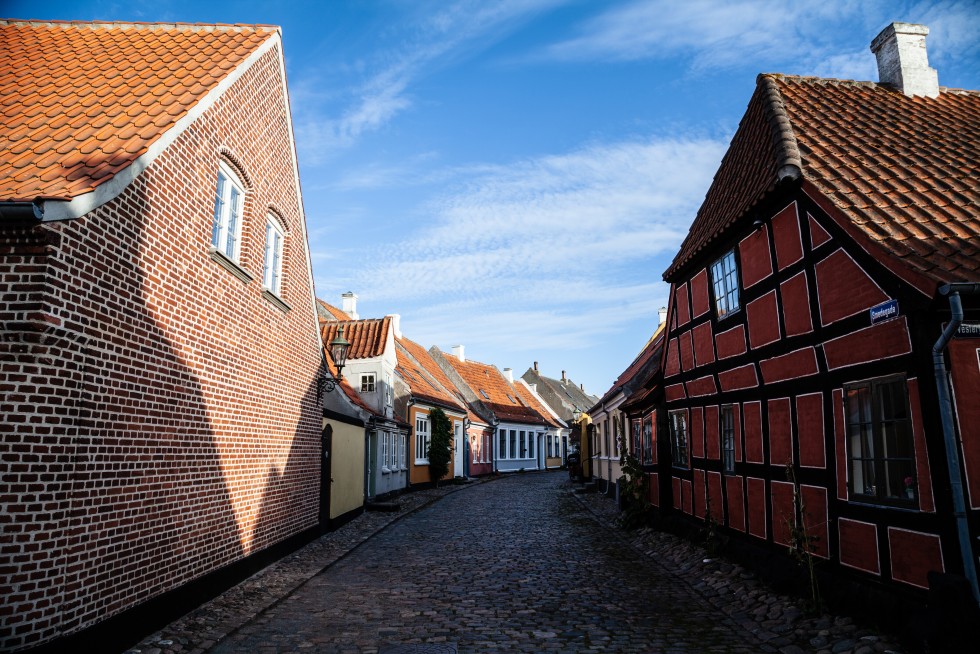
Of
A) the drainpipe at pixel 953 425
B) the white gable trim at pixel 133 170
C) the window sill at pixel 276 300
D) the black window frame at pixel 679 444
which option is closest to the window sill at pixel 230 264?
the window sill at pixel 276 300

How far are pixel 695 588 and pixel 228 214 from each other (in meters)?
7.38

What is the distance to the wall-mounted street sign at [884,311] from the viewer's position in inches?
229

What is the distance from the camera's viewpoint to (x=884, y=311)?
5934 mm

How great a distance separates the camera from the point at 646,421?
587 inches

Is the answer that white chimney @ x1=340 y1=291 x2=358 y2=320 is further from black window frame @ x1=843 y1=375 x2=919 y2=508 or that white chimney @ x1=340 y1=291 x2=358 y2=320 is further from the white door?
black window frame @ x1=843 y1=375 x2=919 y2=508

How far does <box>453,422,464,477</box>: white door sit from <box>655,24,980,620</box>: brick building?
19357 millimetres

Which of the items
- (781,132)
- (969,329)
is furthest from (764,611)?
(781,132)

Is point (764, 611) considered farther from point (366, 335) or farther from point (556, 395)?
point (556, 395)

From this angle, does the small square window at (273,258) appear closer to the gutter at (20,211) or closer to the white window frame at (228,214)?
the white window frame at (228,214)

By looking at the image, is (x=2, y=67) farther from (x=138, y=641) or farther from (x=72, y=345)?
(x=138, y=641)

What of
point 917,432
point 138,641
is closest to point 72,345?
point 138,641

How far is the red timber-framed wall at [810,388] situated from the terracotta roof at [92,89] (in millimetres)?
6630

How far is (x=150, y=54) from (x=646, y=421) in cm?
1143

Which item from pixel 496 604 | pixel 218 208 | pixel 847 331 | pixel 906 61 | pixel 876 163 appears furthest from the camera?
pixel 906 61
